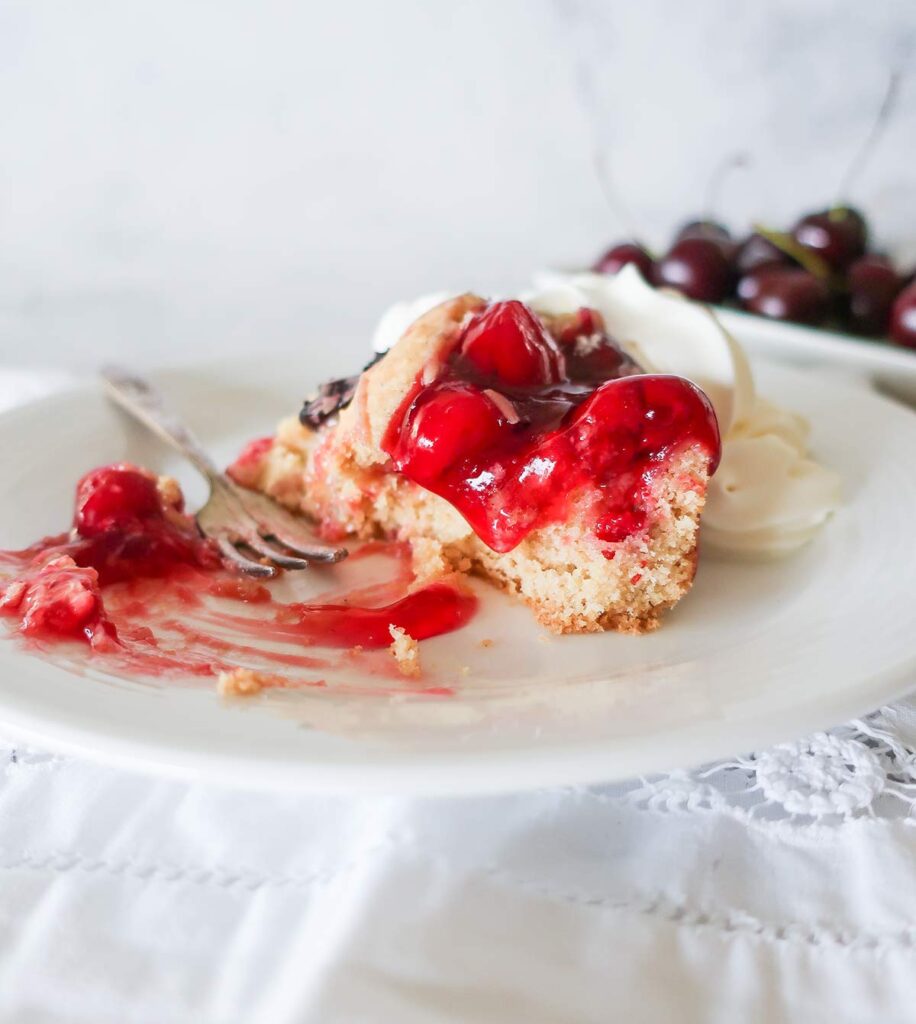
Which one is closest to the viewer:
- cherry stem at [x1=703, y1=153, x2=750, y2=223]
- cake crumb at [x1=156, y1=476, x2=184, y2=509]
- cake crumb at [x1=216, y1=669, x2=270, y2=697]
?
cake crumb at [x1=216, y1=669, x2=270, y2=697]

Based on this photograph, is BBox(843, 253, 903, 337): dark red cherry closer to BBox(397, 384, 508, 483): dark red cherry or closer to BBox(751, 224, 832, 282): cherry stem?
BBox(751, 224, 832, 282): cherry stem

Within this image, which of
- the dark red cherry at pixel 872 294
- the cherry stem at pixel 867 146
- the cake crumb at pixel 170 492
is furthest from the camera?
the cherry stem at pixel 867 146

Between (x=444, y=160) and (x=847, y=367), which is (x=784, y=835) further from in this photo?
(x=444, y=160)

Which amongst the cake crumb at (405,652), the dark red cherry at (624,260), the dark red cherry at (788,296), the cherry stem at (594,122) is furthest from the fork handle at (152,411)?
the cherry stem at (594,122)

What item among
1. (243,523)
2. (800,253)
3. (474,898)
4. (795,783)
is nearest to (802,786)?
(795,783)

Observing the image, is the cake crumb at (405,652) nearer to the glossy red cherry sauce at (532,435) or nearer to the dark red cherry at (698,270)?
the glossy red cherry sauce at (532,435)

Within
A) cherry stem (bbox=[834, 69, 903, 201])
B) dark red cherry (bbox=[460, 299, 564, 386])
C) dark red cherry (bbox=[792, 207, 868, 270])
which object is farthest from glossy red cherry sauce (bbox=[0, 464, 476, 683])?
cherry stem (bbox=[834, 69, 903, 201])

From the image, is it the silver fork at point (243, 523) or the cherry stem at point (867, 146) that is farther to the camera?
the cherry stem at point (867, 146)
